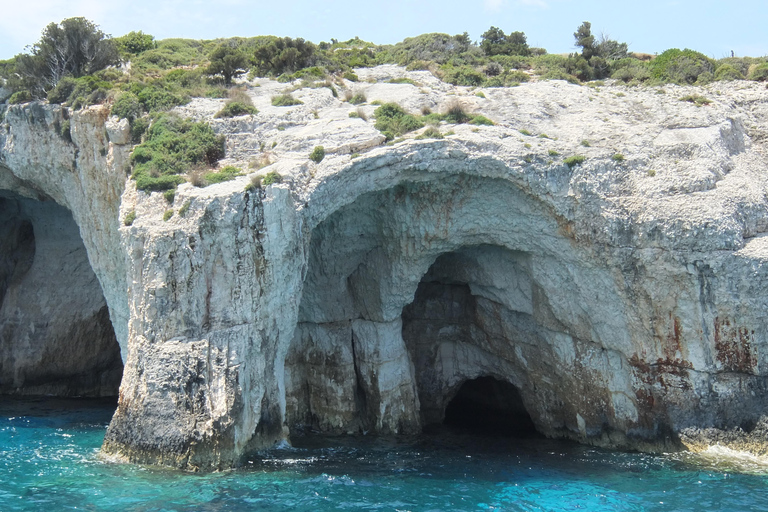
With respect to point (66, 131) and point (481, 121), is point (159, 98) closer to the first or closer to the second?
point (66, 131)

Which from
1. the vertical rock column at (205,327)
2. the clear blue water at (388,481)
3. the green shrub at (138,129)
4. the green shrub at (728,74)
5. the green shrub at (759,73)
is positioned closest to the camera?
the clear blue water at (388,481)

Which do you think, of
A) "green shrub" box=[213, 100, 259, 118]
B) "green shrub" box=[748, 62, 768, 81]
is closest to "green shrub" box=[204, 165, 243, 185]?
"green shrub" box=[213, 100, 259, 118]

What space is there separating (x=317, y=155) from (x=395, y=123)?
11.1ft

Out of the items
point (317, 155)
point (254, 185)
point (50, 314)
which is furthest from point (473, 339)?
point (50, 314)

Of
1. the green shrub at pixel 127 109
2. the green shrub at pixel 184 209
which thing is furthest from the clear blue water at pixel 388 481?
the green shrub at pixel 127 109

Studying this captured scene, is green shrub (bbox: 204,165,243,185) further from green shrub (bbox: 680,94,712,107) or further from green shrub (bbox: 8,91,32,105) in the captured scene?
green shrub (bbox: 680,94,712,107)

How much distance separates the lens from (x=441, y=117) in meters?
25.2

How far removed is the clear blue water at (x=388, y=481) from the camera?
17344mm

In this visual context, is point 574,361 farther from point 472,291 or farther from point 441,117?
point 441,117

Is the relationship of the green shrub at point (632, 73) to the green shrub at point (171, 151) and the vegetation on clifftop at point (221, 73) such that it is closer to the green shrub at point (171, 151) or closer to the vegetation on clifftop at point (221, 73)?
the vegetation on clifftop at point (221, 73)

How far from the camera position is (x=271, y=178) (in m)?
20.6

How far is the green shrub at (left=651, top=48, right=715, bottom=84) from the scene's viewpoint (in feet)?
104

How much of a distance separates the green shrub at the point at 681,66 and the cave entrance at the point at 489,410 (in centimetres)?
1605

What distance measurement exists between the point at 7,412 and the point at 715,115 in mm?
30621
